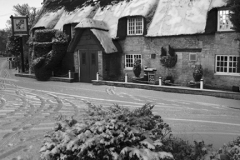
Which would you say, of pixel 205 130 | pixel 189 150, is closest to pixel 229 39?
pixel 205 130

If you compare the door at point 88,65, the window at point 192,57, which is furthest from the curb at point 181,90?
the window at point 192,57

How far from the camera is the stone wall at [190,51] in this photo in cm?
1510

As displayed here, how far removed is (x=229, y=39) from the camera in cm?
1495

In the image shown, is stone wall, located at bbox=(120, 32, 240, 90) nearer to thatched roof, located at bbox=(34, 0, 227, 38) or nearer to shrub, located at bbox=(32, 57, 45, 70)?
thatched roof, located at bbox=(34, 0, 227, 38)

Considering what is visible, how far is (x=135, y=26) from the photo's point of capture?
18953 mm

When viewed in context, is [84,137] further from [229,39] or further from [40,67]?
[40,67]

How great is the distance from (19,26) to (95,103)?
58.9 feet

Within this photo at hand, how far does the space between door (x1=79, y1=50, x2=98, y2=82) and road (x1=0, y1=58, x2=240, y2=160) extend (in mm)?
2929

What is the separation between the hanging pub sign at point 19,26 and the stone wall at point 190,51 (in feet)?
42.9

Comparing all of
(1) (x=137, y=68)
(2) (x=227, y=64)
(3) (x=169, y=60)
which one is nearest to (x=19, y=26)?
(1) (x=137, y=68)

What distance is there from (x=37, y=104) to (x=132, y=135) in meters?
9.63

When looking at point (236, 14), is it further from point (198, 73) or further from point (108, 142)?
point (108, 142)

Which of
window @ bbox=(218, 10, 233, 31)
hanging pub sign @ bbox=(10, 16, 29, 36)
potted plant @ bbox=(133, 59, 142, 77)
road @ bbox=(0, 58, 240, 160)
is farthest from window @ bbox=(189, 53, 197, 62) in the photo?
hanging pub sign @ bbox=(10, 16, 29, 36)

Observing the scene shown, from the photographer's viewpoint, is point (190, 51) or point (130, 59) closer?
point (190, 51)
